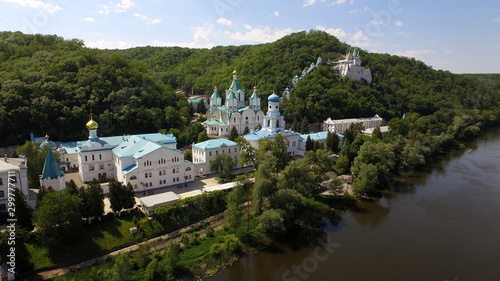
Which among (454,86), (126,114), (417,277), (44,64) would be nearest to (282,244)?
(417,277)

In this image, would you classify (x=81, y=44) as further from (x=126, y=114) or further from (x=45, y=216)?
(x=45, y=216)

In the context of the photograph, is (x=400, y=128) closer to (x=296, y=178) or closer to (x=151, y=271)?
(x=296, y=178)

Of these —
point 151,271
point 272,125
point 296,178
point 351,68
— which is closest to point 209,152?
point 272,125

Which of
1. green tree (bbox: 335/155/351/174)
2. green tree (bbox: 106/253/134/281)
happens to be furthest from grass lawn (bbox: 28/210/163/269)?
green tree (bbox: 335/155/351/174)

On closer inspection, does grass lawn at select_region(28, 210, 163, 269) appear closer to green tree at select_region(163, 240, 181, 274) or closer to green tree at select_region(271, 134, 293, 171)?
green tree at select_region(163, 240, 181, 274)

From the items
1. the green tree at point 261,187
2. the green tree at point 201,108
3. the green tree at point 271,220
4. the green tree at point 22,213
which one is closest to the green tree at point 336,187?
the green tree at point 261,187
